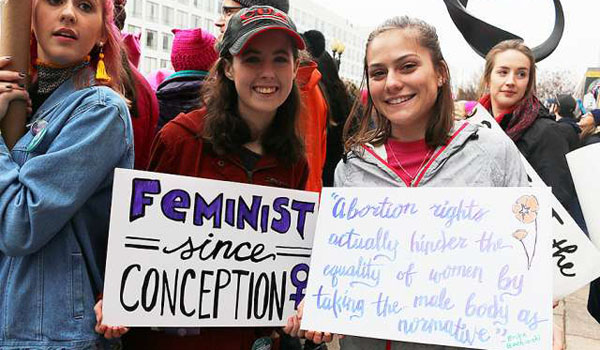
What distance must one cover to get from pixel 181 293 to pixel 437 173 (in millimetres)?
996

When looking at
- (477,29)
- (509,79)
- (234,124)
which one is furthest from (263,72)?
(477,29)

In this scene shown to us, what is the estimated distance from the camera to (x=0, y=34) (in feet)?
5.78

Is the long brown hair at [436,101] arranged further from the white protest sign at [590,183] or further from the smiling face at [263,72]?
the white protest sign at [590,183]

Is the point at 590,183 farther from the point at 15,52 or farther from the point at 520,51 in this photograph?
the point at 15,52

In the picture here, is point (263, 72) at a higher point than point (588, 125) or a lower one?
lower

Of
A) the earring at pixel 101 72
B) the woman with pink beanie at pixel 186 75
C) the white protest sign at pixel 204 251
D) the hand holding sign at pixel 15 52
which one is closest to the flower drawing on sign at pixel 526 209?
the white protest sign at pixel 204 251

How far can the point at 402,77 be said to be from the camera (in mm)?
1854

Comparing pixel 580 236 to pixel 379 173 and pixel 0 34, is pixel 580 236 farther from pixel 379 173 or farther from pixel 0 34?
pixel 0 34

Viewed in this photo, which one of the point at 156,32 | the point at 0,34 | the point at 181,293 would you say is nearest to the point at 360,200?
the point at 181,293

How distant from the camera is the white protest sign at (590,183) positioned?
7.58 feet

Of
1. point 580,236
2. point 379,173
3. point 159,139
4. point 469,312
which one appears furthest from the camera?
point 580,236

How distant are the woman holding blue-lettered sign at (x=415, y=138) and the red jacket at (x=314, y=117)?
1.24 metres

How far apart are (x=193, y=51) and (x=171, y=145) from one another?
1258mm

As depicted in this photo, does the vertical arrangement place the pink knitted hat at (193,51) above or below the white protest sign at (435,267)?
above
